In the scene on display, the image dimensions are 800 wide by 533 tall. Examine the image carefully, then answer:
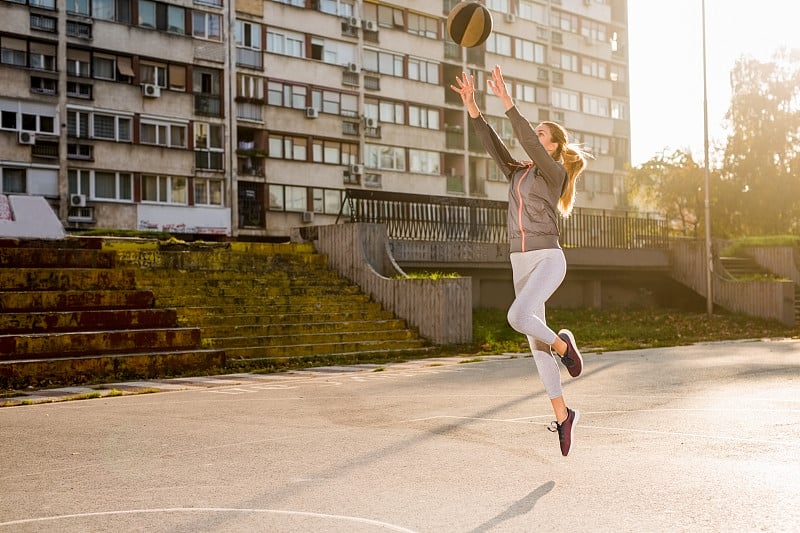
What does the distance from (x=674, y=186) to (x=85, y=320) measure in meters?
43.3

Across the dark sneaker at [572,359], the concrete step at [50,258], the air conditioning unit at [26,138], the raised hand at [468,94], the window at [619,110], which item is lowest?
the dark sneaker at [572,359]

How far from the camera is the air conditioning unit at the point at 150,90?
48.4 m

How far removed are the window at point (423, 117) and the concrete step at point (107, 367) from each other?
151 feet

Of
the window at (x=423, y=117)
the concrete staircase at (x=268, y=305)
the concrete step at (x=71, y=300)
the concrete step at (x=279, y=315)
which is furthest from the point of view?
the window at (x=423, y=117)

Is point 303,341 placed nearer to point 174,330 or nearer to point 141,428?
point 174,330

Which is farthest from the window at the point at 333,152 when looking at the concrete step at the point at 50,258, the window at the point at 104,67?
the concrete step at the point at 50,258

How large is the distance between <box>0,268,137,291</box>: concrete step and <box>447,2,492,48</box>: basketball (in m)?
8.91

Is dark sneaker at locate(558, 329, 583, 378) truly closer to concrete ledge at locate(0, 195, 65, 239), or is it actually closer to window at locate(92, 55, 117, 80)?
concrete ledge at locate(0, 195, 65, 239)

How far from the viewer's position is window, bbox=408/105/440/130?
6069 cm

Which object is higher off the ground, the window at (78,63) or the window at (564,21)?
the window at (564,21)

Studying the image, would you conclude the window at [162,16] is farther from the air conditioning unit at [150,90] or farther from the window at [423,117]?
the window at [423,117]

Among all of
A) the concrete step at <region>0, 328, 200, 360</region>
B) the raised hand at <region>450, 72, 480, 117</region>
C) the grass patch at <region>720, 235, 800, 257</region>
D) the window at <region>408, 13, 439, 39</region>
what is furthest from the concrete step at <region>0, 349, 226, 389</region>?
the window at <region>408, 13, 439, 39</region>

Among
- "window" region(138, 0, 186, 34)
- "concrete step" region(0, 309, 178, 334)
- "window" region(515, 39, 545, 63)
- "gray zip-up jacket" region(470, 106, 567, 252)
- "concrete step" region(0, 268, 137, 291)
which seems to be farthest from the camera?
"window" region(515, 39, 545, 63)

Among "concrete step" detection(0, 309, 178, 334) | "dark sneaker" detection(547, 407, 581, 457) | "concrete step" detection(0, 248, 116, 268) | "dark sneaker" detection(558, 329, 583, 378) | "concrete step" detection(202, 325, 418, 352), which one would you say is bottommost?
"concrete step" detection(202, 325, 418, 352)
